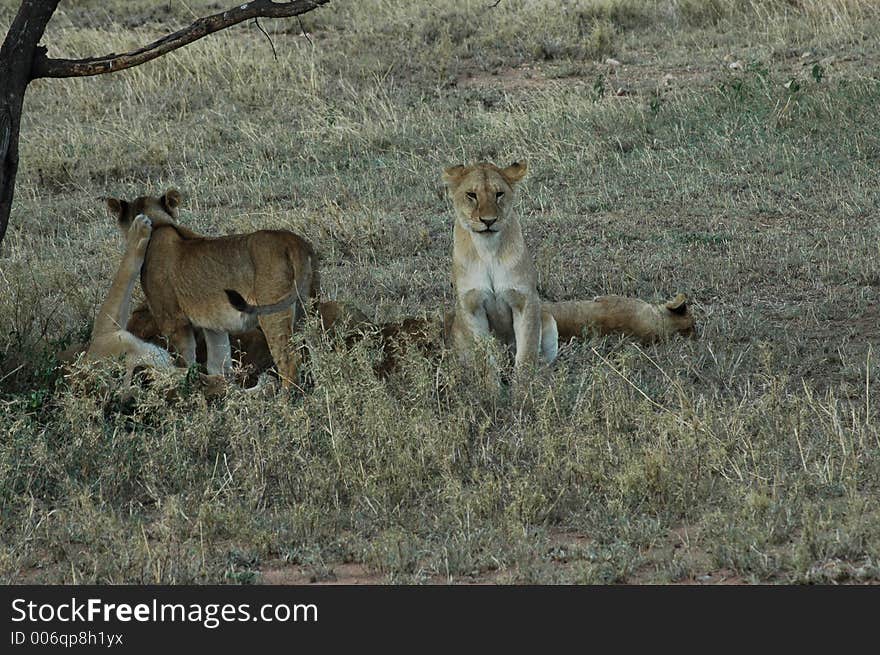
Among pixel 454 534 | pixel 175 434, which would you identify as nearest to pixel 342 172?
pixel 175 434

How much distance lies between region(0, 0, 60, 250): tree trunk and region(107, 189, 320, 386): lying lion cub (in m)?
0.76

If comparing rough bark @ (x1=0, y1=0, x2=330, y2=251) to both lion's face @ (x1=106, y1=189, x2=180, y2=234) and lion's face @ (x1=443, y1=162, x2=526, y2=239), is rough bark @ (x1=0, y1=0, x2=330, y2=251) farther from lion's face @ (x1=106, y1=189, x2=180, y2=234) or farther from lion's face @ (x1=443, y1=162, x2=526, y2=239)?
lion's face @ (x1=443, y1=162, x2=526, y2=239)

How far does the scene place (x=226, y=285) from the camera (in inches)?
278

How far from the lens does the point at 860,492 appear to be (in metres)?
5.38

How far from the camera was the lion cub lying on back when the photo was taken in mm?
7191

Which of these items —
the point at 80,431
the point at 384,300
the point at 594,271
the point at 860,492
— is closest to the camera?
the point at 860,492

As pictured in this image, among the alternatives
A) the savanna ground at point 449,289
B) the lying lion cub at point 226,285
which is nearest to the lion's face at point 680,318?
the savanna ground at point 449,289

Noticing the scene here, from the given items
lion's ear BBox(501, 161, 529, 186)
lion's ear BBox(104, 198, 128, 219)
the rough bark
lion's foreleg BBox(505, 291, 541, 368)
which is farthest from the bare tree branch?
lion's foreleg BBox(505, 291, 541, 368)

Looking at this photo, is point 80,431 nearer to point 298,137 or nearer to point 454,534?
point 454,534

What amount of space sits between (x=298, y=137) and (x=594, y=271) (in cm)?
469

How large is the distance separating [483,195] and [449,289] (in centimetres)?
220

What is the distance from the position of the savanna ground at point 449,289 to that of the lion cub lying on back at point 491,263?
1.45ft

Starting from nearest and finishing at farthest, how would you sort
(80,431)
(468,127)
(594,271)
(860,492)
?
(860,492)
(80,431)
(594,271)
(468,127)

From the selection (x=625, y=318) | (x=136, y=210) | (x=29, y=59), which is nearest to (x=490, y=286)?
(x=625, y=318)
